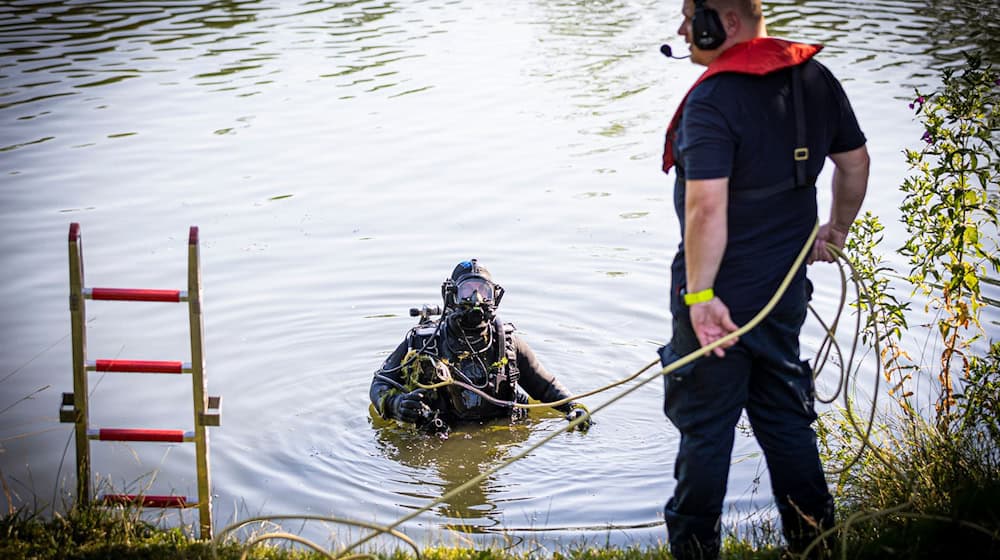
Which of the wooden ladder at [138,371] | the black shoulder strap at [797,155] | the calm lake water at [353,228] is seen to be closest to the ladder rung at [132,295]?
the wooden ladder at [138,371]

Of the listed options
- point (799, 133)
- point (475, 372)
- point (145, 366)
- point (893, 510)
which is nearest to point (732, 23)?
point (799, 133)

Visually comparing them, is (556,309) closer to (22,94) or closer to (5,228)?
(5,228)

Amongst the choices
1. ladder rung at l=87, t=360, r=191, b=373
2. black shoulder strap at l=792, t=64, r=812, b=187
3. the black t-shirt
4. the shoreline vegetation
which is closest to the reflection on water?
the shoreline vegetation

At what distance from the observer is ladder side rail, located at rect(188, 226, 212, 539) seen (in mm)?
4750

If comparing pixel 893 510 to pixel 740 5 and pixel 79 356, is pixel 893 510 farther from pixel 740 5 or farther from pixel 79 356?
pixel 79 356

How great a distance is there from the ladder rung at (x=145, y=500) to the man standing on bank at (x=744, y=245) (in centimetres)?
245

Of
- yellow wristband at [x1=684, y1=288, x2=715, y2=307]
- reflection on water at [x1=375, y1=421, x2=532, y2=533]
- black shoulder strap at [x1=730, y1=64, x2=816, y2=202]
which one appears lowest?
reflection on water at [x1=375, y1=421, x2=532, y2=533]

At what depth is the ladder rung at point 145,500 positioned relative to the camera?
197 inches

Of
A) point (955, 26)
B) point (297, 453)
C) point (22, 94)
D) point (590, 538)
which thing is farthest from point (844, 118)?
point (955, 26)

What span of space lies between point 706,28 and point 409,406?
12.4 feet

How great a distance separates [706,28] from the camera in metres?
3.94

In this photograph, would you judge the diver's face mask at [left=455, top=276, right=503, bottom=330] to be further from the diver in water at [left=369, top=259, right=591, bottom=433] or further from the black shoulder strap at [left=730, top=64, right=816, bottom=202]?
the black shoulder strap at [left=730, top=64, right=816, bottom=202]

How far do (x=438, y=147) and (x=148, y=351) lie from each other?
6.40 meters

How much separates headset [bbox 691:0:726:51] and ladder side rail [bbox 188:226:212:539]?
2.36 meters
